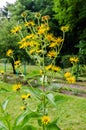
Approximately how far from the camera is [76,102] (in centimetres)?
791

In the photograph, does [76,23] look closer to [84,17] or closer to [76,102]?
[84,17]

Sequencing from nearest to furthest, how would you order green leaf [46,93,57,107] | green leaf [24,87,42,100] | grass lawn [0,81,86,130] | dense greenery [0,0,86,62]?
green leaf [46,93,57,107], green leaf [24,87,42,100], grass lawn [0,81,86,130], dense greenery [0,0,86,62]

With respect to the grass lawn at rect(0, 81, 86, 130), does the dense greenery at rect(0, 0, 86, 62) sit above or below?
above

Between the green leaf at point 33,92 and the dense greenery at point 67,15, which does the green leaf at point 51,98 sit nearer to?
the green leaf at point 33,92

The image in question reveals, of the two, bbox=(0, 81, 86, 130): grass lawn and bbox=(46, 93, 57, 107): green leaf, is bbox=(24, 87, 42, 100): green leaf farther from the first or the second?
bbox=(0, 81, 86, 130): grass lawn

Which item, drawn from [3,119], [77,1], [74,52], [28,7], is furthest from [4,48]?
[3,119]

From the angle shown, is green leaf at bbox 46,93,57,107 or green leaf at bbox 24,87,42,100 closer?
green leaf at bbox 46,93,57,107

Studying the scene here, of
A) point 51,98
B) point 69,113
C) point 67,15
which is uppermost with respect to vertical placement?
point 67,15

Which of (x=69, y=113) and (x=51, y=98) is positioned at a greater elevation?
(x=51, y=98)

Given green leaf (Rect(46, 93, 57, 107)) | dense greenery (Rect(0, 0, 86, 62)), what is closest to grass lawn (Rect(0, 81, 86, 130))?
green leaf (Rect(46, 93, 57, 107))

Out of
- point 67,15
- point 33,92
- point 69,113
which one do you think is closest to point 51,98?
point 33,92

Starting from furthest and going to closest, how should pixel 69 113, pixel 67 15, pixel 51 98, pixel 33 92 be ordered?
pixel 67 15
pixel 69 113
pixel 33 92
pixel 51 98

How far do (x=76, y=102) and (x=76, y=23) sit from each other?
16.1m

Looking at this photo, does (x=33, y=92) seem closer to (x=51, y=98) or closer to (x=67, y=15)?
(x=51, y=98)
